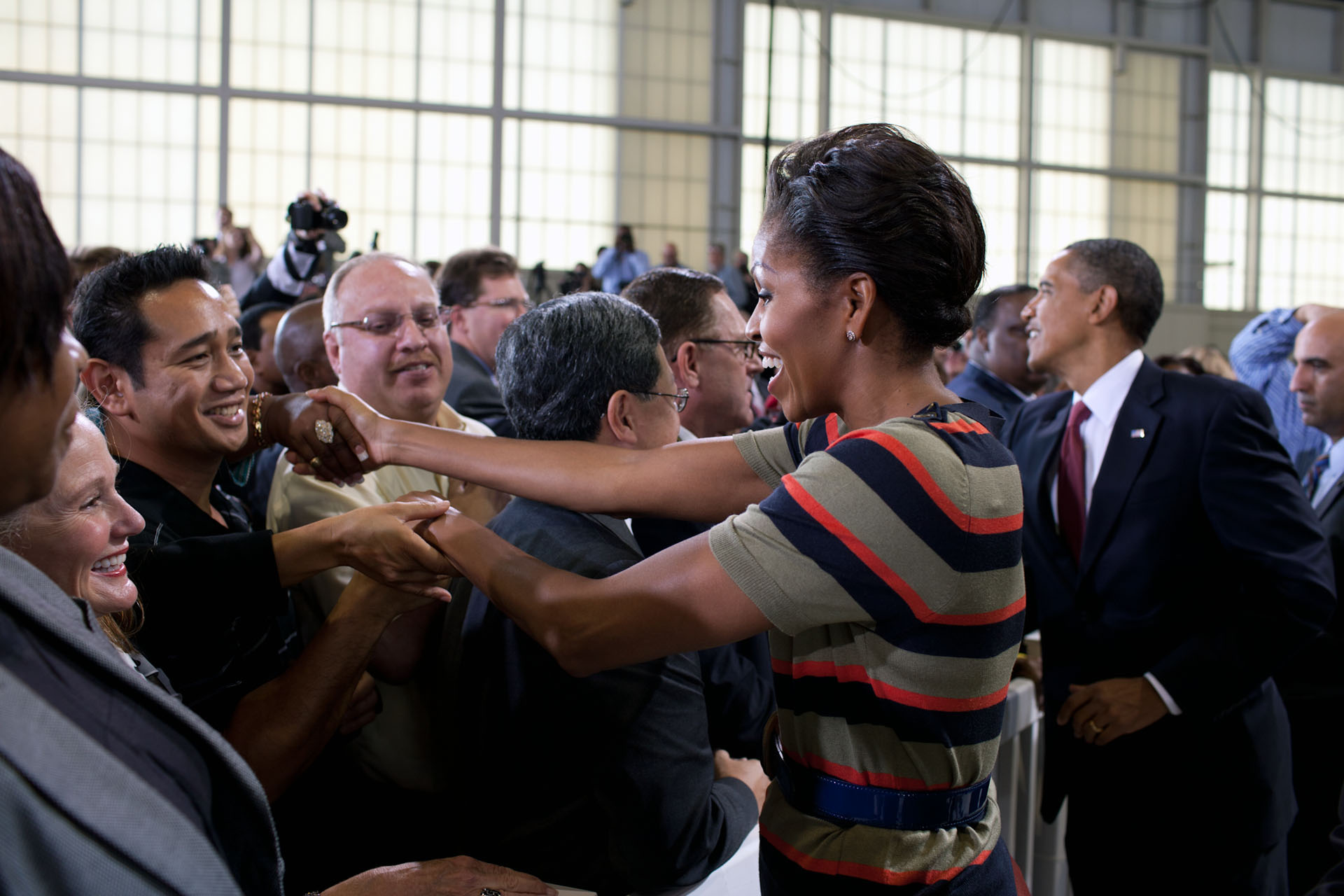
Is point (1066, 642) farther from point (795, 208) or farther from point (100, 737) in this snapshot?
point (100, 737)

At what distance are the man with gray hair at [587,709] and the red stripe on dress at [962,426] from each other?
541mm

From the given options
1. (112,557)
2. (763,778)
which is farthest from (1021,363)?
(112,557)

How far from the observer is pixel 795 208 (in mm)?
1289

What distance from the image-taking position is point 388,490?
2.51 meters

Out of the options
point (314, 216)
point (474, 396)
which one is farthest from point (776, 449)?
point (314, 216)

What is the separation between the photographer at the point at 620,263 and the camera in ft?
39.2

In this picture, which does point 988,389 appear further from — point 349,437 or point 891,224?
point 891,224

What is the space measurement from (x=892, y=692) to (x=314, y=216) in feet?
11.3

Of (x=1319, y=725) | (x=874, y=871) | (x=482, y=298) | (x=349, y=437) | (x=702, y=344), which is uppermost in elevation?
(x=482, y=298)

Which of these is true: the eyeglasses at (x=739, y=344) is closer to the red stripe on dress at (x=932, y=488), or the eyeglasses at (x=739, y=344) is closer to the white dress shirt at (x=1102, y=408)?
the white dress shirt at (x=1102, y=408)

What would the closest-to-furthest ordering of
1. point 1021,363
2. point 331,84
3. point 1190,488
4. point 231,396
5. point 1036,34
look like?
point 231,396 → point 1190,488 → point 1021,363 → point 331,84 → point 1036,34

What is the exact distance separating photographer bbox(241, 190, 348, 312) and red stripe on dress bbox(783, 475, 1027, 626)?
329 cm

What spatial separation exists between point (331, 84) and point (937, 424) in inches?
531

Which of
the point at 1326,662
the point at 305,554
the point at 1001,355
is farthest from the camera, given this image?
the point at 1001,355
